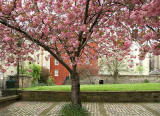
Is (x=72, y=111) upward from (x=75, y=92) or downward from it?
downward

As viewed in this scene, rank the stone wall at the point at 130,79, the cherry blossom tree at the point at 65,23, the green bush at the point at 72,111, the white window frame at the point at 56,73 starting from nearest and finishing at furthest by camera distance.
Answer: the green bush at the point at 72,111 → the cherry blossom tree at the point at 65,23 → the stone wall at the point at 130,79 → the white window frame at the point at 56,73

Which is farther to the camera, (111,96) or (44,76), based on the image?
(44,76)

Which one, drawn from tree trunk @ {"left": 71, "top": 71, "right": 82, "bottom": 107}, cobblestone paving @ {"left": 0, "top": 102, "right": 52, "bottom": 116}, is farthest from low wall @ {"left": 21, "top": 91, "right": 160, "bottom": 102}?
tree trunk @ {"left": 71, "top": 71, "right": 82, "bottom": 107}

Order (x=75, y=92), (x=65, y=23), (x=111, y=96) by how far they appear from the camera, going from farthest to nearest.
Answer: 1. (x=111, y=96)
2. (x=75, y=92)
3. (x=65, y=23)

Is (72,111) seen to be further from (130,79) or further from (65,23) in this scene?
(130,79)

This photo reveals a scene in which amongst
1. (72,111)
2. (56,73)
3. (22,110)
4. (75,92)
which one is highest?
(75,92)

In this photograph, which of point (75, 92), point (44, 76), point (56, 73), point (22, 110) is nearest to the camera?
point (75, 92)

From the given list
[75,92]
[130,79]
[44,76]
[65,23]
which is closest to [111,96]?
[75,92]

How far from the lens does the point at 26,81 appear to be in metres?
15.5

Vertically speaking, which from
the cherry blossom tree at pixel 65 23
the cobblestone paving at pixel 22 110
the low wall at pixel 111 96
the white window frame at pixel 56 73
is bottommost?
the cobblestone paving at pixel 22 110

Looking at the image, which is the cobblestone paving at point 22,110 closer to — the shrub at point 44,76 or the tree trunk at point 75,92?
the tree trunk at point 75,92

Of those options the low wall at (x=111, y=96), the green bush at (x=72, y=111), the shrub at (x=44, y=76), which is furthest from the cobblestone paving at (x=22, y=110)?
the shrub at (x=44, y=76)

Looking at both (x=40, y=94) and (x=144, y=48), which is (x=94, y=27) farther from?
(x=40, y=94)

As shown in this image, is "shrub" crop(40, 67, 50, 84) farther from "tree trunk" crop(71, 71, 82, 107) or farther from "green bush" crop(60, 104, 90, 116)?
"green bush" crop(60, 104, 90, 116)
